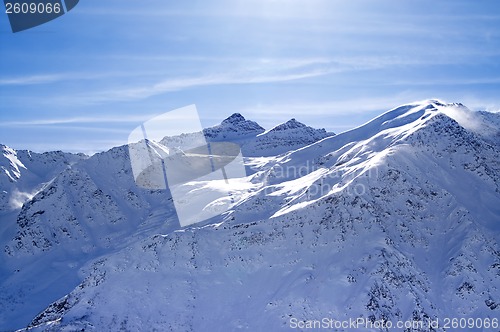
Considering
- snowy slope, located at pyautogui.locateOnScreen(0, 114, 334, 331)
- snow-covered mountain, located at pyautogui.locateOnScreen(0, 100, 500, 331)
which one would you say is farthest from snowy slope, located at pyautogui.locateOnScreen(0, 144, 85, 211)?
snow-covered mountain, located at pyautogui.locateOnScreen(0, 100, 500, 331)

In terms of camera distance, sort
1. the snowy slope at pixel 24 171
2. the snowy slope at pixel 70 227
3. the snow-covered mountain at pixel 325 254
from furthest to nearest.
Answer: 1. the snowy slope at pixel 24 171
2. the snowy slope at pixel 70 227
3. the snow-covered mountain at pixel 325 254

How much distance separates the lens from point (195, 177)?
132 metres

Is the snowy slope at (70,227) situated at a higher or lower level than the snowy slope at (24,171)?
lower

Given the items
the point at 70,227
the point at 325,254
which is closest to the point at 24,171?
the point at 70,227

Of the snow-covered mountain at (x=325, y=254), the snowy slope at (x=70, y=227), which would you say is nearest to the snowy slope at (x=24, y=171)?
the snowy slope at (x=70, y=227)

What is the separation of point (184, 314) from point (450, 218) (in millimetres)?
44374

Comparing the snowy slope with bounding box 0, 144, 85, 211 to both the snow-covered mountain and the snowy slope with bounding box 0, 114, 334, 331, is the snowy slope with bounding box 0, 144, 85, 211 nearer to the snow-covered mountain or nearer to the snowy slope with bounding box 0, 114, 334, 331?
the snowy slope with bounding box 0, 114, 334, 331

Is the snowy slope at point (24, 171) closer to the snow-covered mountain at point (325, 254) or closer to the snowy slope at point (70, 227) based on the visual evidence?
the snowy slope at point (70, 227)

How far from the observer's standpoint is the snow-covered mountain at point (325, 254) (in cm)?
6419

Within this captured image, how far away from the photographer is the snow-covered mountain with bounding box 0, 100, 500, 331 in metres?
64.2

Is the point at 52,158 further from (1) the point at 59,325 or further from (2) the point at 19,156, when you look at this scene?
(1) the point at 59,325

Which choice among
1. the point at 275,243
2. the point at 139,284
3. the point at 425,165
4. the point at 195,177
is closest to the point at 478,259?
the point at 425,165

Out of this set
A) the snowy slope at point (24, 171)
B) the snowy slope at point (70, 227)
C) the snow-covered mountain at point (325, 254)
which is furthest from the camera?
the snowy slope at point (24, 171)

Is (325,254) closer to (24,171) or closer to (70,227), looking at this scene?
(70,227)
